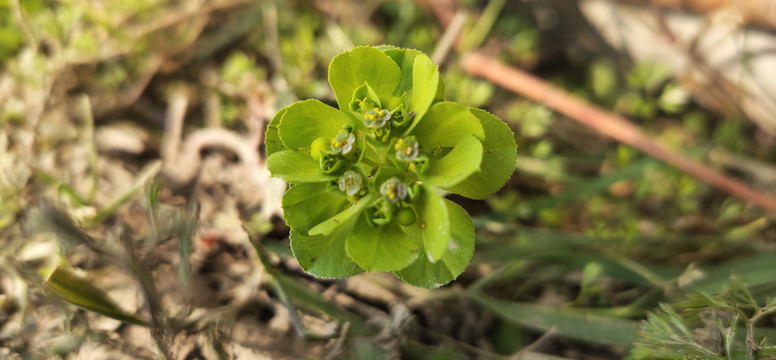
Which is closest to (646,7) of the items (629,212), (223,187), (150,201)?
(629,212)

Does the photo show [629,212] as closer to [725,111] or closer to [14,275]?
[725,111]

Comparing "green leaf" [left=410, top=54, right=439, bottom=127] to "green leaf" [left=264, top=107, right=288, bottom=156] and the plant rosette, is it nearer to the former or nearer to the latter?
the plant rosette

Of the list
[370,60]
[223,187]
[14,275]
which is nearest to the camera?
[370,60]

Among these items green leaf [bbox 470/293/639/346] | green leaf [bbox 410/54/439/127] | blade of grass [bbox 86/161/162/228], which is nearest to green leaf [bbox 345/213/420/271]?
green leaf [bbox 410/54/439/127]

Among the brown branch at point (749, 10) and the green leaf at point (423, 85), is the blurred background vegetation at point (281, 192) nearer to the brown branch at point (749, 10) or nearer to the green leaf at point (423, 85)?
the brown branch at point (749, 10)

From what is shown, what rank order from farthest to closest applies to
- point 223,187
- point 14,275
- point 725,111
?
point 725,111, point 223,187, point 14,275

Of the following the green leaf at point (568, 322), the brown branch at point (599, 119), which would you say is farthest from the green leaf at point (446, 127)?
the brown branch at point (599, 119)

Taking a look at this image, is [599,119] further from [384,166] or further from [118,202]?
[118,202]

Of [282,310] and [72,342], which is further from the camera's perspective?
[282,310]
